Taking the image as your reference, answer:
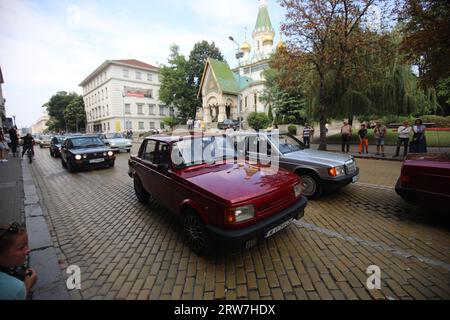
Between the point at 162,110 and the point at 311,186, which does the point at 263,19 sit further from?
the point at 311,186

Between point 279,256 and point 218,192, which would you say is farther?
point 279,256

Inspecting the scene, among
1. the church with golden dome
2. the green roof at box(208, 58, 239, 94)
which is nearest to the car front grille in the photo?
the church with golden dome

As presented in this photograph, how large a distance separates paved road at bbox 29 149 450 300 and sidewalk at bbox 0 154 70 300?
17 centimetres

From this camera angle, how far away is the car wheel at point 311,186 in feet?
18.3

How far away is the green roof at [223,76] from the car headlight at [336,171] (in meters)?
39.5

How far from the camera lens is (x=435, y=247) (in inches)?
134

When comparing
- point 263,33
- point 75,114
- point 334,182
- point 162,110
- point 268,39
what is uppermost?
point 263,33

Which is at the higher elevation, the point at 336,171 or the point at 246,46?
the point at 246,46

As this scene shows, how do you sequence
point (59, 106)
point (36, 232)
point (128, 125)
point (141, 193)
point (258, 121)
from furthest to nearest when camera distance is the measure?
point (59, 106)
point (128, 125)
point (258, 121)
point (141, 193)
point (36, 232)

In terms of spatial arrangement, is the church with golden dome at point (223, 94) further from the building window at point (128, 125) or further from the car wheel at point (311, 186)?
the car wheel at point (311, 186)

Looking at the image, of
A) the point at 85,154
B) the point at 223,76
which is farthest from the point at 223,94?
the point at 85,154

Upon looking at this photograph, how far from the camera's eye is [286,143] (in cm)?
652

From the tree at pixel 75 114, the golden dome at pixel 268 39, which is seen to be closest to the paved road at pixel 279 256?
the golden dome at pixel 268 39

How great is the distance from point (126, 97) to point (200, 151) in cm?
5458
